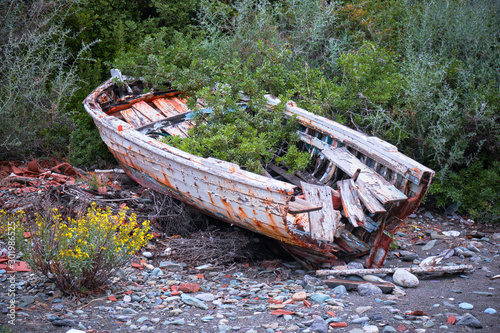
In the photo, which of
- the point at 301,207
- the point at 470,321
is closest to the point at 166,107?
the point at 301,207

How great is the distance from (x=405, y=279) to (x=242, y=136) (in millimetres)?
2482

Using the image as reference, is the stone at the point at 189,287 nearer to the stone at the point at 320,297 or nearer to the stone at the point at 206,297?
the stone at the point at 206,297

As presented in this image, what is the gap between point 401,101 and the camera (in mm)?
6289

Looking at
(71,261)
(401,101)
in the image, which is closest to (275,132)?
(401,101)

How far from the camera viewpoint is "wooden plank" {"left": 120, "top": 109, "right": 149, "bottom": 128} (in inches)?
255

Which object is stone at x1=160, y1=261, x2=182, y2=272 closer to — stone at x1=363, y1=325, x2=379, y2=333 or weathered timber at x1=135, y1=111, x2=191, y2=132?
stone at x1=363, y1=325, x2=379, y2=333

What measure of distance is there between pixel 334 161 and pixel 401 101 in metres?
1.97

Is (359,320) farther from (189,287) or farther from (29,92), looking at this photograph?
(29,92)

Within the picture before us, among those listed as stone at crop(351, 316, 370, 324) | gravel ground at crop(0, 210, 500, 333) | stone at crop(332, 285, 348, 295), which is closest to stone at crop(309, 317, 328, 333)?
gravel ground at crop(0, 210, 500, 333)

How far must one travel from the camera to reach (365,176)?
461 cm

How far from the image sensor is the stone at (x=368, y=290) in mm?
3662

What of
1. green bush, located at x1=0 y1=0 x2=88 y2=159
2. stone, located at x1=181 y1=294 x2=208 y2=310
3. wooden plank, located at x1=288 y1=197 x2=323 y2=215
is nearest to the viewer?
stone, located at x1=181 y1=294 x2=208 y2=310

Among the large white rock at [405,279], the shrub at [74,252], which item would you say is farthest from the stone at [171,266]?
the large white rock at [405,279]

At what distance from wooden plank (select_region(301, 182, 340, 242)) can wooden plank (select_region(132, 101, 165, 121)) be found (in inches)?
120
